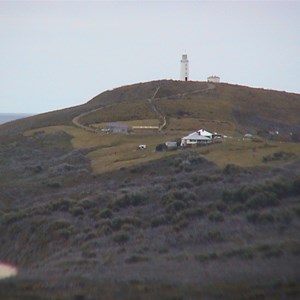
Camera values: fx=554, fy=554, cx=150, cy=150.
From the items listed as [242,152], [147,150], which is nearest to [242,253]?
[242,152]

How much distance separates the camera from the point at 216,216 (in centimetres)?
1697

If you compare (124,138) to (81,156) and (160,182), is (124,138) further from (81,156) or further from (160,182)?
(160,182)

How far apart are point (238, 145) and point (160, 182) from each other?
11.4m

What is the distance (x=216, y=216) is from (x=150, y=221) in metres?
2.45

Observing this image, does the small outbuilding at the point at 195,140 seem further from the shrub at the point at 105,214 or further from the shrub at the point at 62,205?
the shrub at the point at 105,214

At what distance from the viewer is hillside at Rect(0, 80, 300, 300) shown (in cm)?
1057

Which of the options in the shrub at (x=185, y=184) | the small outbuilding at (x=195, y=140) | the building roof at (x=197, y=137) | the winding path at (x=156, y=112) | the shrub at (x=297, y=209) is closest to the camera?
the shrub at (x=297, y=209)

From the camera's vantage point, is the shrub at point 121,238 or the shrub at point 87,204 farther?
the shrub at point 87,204

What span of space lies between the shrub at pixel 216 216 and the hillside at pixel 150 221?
0.14ft

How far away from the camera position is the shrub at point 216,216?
1675 centimetres

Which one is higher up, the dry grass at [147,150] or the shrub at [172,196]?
the shrub at [172,196]

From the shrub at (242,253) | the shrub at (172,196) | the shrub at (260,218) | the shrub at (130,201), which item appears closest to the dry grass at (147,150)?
the shrub at (172,196)

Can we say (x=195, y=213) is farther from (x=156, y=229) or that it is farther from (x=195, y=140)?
(x=195, y=140)

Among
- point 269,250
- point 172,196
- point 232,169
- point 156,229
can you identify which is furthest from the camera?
point 232,169
